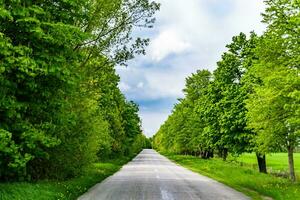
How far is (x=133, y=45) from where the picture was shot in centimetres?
2583

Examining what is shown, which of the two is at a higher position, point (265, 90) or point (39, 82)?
point (265, 90)

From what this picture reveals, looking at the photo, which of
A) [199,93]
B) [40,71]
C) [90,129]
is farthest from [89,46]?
[199,93]

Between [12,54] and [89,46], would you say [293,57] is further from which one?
[12,54]

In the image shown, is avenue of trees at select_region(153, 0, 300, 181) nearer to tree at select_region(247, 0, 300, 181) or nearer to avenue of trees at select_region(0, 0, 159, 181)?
tree at select_region(247, 0, 300, 181)

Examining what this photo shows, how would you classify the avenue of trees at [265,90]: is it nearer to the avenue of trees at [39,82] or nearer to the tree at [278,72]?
the tree at [278,72]

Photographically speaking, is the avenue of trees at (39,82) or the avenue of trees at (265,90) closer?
the avenue of trees at (39,82)

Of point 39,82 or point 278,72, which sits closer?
point 39,82

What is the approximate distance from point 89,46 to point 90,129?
456 centimetres

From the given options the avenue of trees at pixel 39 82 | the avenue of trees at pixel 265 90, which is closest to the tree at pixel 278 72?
the avenue of trees at pixel 265 90

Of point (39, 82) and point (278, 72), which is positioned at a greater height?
point (278, 72)

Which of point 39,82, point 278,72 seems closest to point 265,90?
point 278,72

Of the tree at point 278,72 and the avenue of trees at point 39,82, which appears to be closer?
the avenue of trees at point 39,82

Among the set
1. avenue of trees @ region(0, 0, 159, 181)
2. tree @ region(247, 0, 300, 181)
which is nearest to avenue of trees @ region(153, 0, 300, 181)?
tree @ region(247, 0, 300, 181)

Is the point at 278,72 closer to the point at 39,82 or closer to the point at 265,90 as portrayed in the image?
the point at 265,90
